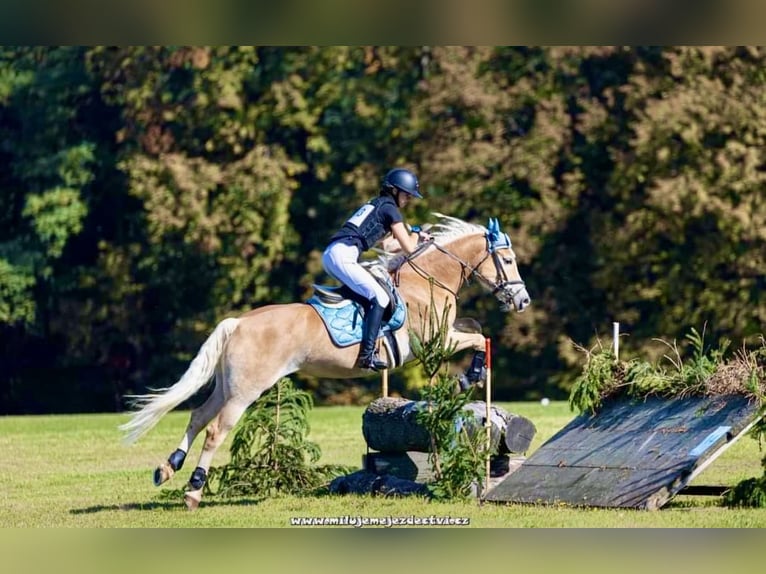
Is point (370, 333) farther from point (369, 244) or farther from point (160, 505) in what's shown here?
point (160, 505)

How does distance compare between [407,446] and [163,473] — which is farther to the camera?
[407,446]

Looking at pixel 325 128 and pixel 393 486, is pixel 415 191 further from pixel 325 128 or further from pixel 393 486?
pixel 325 128

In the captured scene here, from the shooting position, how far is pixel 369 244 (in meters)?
13.1

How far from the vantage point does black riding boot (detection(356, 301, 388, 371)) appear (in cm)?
1280

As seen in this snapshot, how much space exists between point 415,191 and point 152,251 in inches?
822

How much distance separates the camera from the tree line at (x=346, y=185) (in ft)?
96.5

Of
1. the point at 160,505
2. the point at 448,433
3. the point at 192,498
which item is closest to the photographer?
the point at 192,498

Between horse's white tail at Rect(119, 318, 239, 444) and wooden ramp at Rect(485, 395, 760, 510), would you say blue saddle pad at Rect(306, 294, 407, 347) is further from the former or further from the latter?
wooden ramp at Rect(485, 395, 760, 510)

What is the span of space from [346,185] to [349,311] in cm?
1990

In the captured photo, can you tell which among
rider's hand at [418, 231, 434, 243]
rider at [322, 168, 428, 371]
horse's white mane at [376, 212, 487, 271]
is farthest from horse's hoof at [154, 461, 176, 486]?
rider's hand at [418, 231, 434, 243]

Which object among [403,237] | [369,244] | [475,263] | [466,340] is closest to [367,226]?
[369,244]

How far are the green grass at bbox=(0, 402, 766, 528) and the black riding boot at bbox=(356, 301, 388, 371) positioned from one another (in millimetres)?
1232

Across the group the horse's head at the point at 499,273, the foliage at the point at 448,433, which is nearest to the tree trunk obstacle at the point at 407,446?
the foliage at the point at 448,433

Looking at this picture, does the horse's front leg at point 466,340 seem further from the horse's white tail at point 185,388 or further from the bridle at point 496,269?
the horse's white tail at point 185,388
